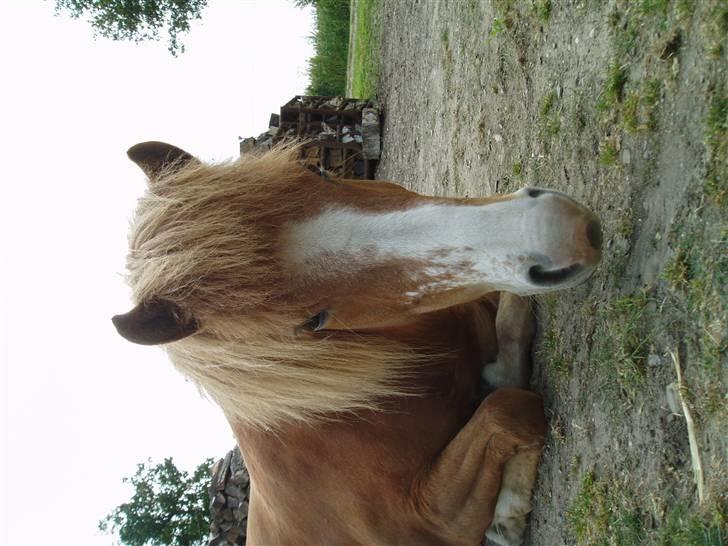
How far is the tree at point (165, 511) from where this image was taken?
14.2 metres

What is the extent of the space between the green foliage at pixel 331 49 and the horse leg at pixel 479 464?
15685mm

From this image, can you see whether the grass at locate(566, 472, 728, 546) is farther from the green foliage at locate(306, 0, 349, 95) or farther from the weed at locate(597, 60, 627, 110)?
the green foliage at locate(306, 0, 349, 95)

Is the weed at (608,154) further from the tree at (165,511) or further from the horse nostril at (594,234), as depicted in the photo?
the tree at (165,511)

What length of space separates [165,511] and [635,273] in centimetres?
1522

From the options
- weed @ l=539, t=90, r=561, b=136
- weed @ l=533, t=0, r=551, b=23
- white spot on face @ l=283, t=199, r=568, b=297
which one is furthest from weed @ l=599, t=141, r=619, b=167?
weed @ l=533, t=0, r=551, b=23

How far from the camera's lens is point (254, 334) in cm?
218

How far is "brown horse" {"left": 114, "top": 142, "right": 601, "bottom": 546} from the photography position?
1944 millimetres

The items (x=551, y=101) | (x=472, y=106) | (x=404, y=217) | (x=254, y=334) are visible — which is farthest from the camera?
(x=472, y=106)

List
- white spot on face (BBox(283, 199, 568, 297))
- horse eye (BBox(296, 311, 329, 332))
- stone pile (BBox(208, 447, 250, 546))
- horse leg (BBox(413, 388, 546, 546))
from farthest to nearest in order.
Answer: stone pile (BBox(208, 447, 250, 546))
horse leg (BBox(413, 388, 546, 546))
horse eye (BBox(296, 311, 329, 332))
white spot on face (BBox(283, 199, 568, 297))

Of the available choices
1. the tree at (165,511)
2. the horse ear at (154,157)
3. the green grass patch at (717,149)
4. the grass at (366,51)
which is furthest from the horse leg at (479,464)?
the tree at (165,511)

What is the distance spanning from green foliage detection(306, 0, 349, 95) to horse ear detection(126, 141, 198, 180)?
15.2 metres

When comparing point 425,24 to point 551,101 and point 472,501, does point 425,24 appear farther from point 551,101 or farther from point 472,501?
point 472,501

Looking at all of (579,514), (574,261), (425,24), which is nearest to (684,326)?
(574,261)

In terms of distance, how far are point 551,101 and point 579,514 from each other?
1.90 m
